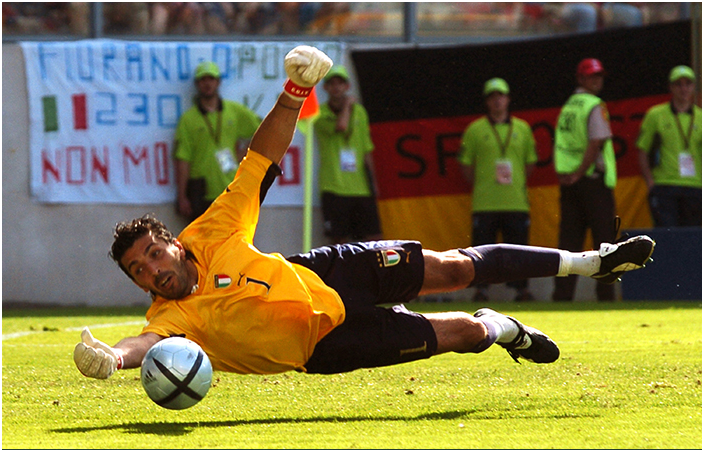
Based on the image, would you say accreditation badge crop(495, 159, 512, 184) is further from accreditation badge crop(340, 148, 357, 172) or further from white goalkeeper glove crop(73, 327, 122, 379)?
white goalkeeper glove crop(73, 327, 122, 379)

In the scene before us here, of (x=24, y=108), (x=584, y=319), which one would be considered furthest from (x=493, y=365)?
(x=24, y=108)

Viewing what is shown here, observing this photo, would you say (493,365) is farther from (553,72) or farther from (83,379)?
(553,72)

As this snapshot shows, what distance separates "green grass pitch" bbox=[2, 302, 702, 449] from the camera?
15.3 feet

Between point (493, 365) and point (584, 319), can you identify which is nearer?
point (493, 365)

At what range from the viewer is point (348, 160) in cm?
1356

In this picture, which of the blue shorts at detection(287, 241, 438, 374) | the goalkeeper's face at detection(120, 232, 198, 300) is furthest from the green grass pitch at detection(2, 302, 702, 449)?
the goalkeeper's face at detection(120, 232, 198, 300)

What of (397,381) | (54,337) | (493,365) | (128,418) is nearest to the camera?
(128,418)

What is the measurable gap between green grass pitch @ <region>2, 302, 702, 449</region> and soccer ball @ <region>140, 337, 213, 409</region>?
0.15 m

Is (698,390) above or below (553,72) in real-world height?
below

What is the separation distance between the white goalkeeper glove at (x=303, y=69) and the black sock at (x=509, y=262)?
3.95 feet

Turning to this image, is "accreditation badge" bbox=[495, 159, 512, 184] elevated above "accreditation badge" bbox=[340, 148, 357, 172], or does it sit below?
below

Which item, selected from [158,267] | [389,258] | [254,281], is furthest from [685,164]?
[158,267]

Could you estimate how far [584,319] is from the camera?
10.7m

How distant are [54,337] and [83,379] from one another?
9.56ft
